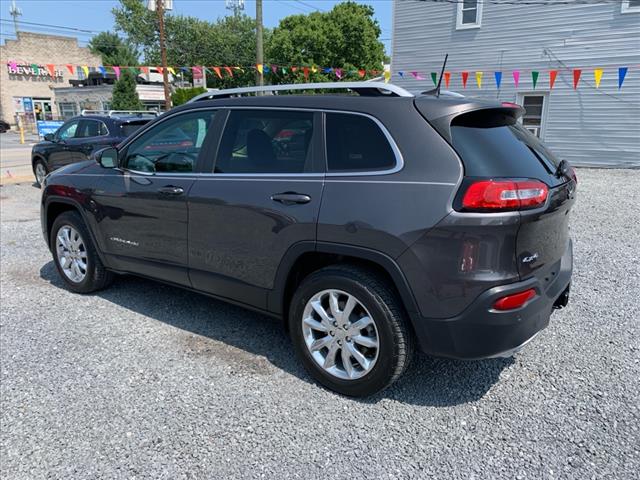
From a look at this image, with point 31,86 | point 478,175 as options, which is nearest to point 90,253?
point 478,175

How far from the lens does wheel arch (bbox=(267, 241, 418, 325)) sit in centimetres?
268

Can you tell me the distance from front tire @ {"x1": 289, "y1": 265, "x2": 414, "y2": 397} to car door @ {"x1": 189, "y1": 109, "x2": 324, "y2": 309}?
31 cm

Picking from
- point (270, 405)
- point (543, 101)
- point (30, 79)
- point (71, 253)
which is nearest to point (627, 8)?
point (543, 101)

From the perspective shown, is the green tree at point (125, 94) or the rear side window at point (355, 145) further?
the green tree at point (125, 94)

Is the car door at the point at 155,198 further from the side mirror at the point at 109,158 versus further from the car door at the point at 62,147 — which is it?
the car door at the point at 62,147

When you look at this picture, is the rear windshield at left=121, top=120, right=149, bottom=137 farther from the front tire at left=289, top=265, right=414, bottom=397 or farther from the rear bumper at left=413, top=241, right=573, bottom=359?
the rear bumper at left=413, top=241, right=573, bottom=359

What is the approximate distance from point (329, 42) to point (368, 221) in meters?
43.7

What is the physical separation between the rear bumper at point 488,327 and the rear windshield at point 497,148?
0.60 metres

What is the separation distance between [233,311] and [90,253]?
4.76 ft

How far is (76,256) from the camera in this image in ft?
15.3

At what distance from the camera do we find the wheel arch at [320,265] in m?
2.68

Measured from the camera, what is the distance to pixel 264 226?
10.4 ft

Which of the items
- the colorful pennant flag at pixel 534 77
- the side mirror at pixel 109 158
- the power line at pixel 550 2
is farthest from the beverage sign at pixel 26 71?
the side mirror at pixel 109 158

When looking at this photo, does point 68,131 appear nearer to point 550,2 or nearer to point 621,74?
point 550,2
